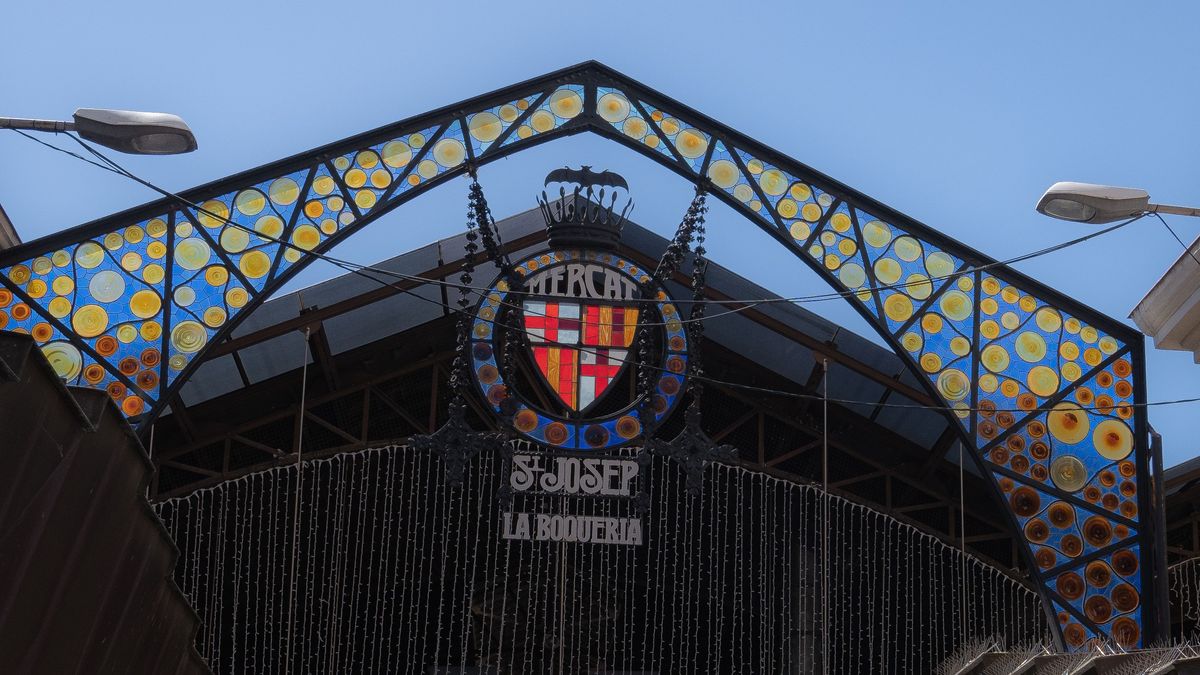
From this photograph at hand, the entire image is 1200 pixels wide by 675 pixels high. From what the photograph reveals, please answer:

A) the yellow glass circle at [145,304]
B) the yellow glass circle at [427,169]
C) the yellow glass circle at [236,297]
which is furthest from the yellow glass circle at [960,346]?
the yellow glass circle at [145,304]

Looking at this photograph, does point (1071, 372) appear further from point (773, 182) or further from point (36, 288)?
point (36, 288)

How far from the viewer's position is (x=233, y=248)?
13547 millimetres

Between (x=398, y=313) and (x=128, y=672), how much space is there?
10.7 m

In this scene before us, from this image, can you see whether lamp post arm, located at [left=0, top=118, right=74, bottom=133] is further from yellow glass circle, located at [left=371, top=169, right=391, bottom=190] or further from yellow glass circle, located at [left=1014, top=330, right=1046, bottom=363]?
yellow glass circle, located at [left=1014, top=330, right=1046, bottom=363]

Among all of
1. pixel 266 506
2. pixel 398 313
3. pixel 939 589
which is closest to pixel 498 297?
pixel 398 313

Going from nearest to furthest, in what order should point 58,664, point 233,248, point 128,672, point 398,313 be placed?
point 58,664
point 128,672
point 233,248
point 398,313

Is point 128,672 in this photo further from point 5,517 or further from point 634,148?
point 634,148

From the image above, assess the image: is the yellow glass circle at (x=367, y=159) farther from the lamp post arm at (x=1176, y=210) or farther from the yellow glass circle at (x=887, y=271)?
the lamp post arm at (x=1176, y=210)

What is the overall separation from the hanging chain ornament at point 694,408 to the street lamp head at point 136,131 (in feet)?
18.4

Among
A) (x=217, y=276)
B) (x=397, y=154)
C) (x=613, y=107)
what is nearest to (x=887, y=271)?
(x=613, y=107)

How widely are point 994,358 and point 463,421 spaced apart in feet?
14.5

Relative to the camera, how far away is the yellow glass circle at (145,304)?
13.2 meters

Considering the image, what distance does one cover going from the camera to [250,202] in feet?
45.1

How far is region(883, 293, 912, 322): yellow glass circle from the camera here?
45.7 feet
